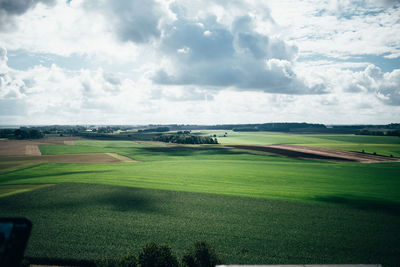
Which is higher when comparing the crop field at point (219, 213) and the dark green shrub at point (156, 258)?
the dark green shrub at point (156, 258)

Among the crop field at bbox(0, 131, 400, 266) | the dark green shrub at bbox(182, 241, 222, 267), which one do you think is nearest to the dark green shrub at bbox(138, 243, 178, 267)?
the dark green shrub at bbox(182, 241, 222, 267)

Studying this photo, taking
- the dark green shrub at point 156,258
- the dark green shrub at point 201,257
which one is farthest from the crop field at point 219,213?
the dark green shrub at point 156,258

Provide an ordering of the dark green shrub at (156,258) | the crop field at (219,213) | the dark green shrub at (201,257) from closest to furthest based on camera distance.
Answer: the dark green shrub at (156,258), the dark green shrub at (201,257), the crop field at (219,213)

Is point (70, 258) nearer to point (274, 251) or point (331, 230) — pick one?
point (274, 251)

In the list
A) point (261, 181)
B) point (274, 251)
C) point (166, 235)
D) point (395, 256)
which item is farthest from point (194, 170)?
point (395, 256)

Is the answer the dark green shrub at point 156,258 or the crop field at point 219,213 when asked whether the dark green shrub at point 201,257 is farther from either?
the crop field at point 219,213

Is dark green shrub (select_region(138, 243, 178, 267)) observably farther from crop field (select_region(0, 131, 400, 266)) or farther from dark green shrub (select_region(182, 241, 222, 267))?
crop field (select_region(0, 131, 400, 266))
